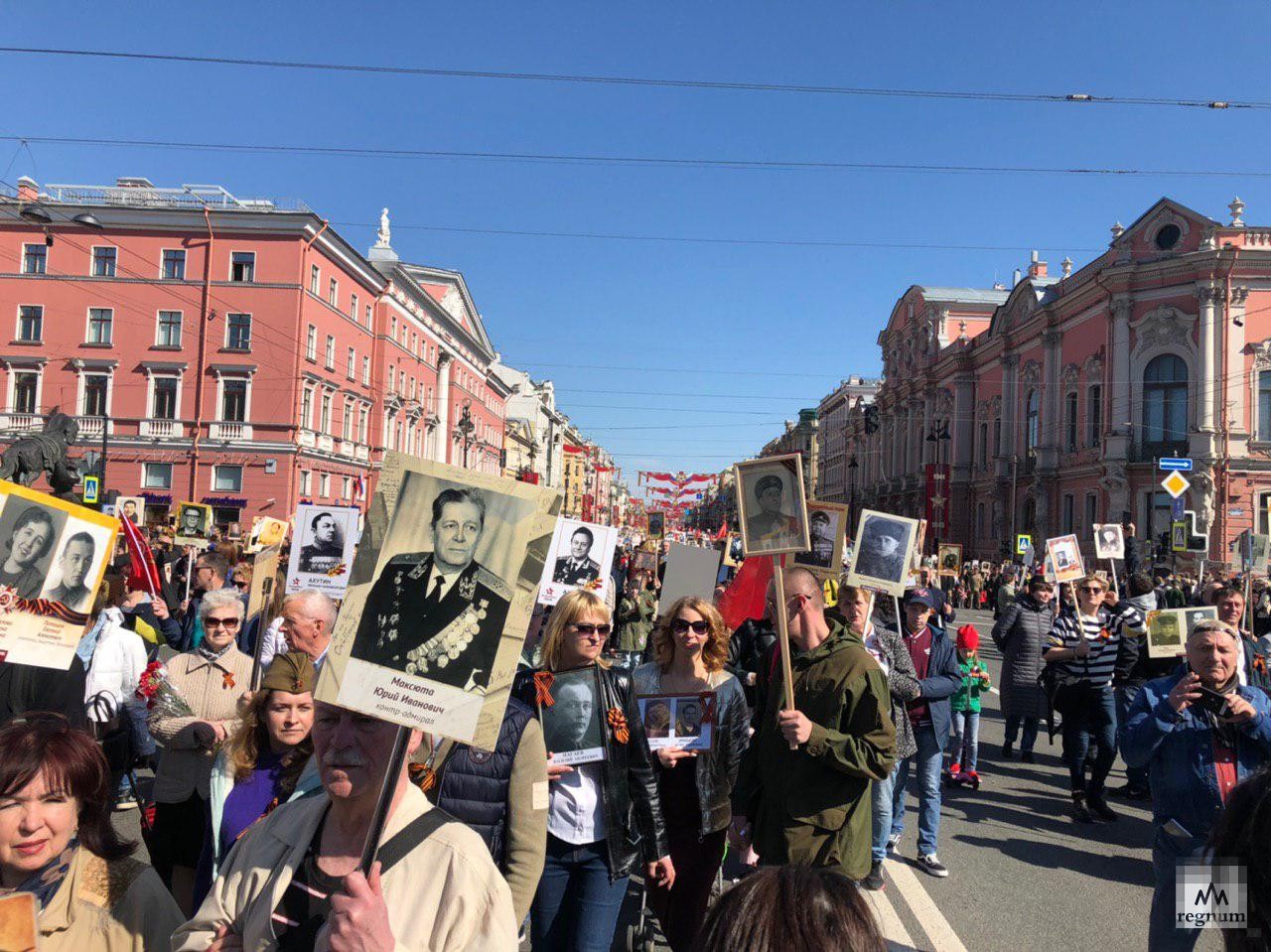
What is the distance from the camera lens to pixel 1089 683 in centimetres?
781

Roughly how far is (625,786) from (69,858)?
206 cm

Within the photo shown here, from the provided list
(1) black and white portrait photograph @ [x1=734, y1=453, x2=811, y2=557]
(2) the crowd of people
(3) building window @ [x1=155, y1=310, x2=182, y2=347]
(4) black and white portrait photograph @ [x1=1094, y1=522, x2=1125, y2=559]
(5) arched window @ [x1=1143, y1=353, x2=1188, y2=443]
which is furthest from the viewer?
(3) building window @ [x1=155, y1=310, x2=182, y2=347]

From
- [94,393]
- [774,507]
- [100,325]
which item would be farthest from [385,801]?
[100,325]

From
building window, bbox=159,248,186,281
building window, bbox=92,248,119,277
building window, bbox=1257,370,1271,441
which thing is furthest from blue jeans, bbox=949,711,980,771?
building window, bbox=92,248,119,277

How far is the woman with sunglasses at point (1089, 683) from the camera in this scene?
24.7ft

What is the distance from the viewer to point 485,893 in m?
1.95

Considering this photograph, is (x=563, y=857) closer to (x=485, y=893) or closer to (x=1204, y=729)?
(x=485, y=893)

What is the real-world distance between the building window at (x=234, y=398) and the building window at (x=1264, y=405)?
40476mm

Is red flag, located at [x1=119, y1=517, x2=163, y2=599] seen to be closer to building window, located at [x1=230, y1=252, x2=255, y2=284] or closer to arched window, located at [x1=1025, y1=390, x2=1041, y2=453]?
building window, located at [x1=230, y1=252, x2=255, y2=284]

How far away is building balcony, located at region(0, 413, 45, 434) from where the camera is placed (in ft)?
130

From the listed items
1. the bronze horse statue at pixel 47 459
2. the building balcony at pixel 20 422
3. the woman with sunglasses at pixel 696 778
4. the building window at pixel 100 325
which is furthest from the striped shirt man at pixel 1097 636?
the building balcony at pixel 20 422

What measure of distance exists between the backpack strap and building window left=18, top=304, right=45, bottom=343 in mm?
46452

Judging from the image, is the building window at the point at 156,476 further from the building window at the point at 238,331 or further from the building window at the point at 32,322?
the building window at the point at 32,322

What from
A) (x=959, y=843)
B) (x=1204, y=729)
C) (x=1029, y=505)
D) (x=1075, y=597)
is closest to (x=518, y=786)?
(x=1204, y=729)
